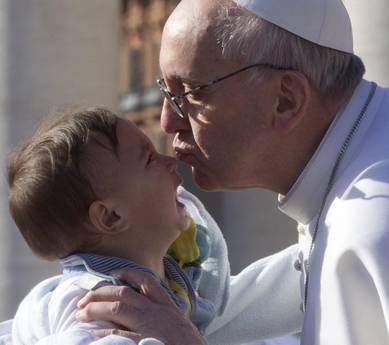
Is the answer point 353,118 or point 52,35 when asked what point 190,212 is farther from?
point 52,35

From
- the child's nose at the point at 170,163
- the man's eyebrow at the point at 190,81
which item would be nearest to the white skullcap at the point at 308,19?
the man's eyebrow at the point at 190,81

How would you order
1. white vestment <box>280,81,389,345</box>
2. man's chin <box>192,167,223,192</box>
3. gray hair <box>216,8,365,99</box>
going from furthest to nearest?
1. man's chin <box>192,167,223,192</box>
2. gray hair <box>216,8,365,99</box>
3. white vestment <box>280,81,389,345</box>

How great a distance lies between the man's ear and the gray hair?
22mm

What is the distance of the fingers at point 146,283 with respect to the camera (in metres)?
3.45

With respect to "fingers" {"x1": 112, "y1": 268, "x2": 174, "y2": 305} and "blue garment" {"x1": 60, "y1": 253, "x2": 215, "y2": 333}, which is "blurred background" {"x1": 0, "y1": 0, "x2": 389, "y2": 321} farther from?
"fingers" {"x1": 112, "y1": 268, "x2": 174, "y2": 305}

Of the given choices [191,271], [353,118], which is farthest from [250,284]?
[353,118]

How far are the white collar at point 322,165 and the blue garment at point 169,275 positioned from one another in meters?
0.38

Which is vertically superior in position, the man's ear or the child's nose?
the man's ear

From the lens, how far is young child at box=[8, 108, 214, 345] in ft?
11.7

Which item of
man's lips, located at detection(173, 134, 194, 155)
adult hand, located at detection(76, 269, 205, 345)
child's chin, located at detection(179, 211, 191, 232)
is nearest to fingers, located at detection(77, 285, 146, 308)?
adult hand, located at detection(76, 269, 205, 345)

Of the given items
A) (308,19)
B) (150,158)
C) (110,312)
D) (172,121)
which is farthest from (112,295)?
(308,19)

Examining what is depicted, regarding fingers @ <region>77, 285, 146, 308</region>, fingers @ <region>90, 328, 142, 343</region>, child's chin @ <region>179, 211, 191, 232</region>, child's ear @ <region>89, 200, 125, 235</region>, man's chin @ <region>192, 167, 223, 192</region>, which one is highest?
man's chin @ <region>192, 167, 223, 192</region>

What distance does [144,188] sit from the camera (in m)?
3.69

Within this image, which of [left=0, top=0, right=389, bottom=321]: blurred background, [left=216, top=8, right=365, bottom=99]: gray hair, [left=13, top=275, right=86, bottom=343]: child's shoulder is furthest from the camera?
[left=0, top=0, right=389, bottom=321]: blurred background
